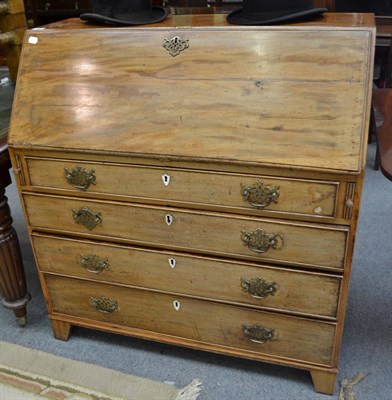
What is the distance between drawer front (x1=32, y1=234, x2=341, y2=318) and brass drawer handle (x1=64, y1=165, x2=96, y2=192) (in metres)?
0.22

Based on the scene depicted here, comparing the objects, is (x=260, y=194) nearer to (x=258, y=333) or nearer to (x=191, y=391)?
(x=258, y=333)

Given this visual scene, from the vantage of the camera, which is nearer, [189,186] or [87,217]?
[189,186]

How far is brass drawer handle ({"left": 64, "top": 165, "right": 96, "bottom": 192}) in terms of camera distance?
1484 millimetres

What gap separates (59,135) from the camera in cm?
148

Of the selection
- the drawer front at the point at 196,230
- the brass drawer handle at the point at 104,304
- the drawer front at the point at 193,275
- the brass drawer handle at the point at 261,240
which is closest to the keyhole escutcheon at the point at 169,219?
the drawer front at the point at 196,230

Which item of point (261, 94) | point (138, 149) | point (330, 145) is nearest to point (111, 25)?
point (138, 149)

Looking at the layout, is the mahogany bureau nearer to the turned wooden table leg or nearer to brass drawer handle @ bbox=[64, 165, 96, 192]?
brass drawer handle @ bbox=[64, 165, 96, 192]

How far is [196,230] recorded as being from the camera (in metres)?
1.46

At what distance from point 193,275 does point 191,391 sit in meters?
0.42

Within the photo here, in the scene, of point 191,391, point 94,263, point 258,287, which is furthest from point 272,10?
point 191,391

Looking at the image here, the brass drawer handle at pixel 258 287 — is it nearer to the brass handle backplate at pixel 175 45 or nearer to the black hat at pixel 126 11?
the brass handle backplate at pixel 175 45

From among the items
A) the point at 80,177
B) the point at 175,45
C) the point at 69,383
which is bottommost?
the point at 69,383

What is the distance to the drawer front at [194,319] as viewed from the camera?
154cm

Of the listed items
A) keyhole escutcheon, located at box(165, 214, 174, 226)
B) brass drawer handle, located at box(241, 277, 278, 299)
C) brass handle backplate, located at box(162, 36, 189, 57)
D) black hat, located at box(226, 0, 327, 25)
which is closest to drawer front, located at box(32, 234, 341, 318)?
brass drawer handle, located at box(241, 277, 278, 299)
